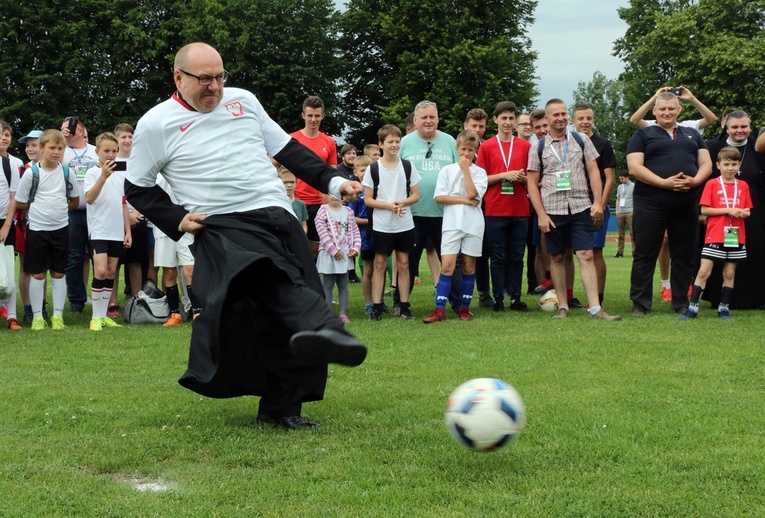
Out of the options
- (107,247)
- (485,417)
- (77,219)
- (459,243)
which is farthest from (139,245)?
(485,417)

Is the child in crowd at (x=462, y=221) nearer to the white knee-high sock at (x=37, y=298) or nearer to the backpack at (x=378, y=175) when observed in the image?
the backpack at (x=378, y=175)

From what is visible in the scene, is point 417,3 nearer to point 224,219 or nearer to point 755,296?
point 755,296

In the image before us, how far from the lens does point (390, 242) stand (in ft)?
36.8

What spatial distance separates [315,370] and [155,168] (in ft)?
5.34

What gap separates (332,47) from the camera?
159 ft

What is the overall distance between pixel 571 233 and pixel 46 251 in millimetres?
6444

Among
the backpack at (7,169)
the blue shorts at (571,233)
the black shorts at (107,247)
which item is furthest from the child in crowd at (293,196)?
the backpack at (7,169)

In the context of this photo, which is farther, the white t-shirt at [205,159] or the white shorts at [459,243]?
the white shorts at [459,243]

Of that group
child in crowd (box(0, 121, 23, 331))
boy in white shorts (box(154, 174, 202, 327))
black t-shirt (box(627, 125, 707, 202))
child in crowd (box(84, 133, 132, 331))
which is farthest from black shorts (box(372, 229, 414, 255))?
child in crowd (box(0, 121, 23, 331))

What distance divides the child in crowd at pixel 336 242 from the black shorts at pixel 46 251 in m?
3.14

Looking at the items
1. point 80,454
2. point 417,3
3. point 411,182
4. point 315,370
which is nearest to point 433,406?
point 315,370

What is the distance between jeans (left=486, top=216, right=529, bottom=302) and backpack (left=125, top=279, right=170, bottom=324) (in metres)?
4.28

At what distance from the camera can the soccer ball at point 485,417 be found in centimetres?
460

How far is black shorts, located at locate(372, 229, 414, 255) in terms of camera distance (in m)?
11.2
